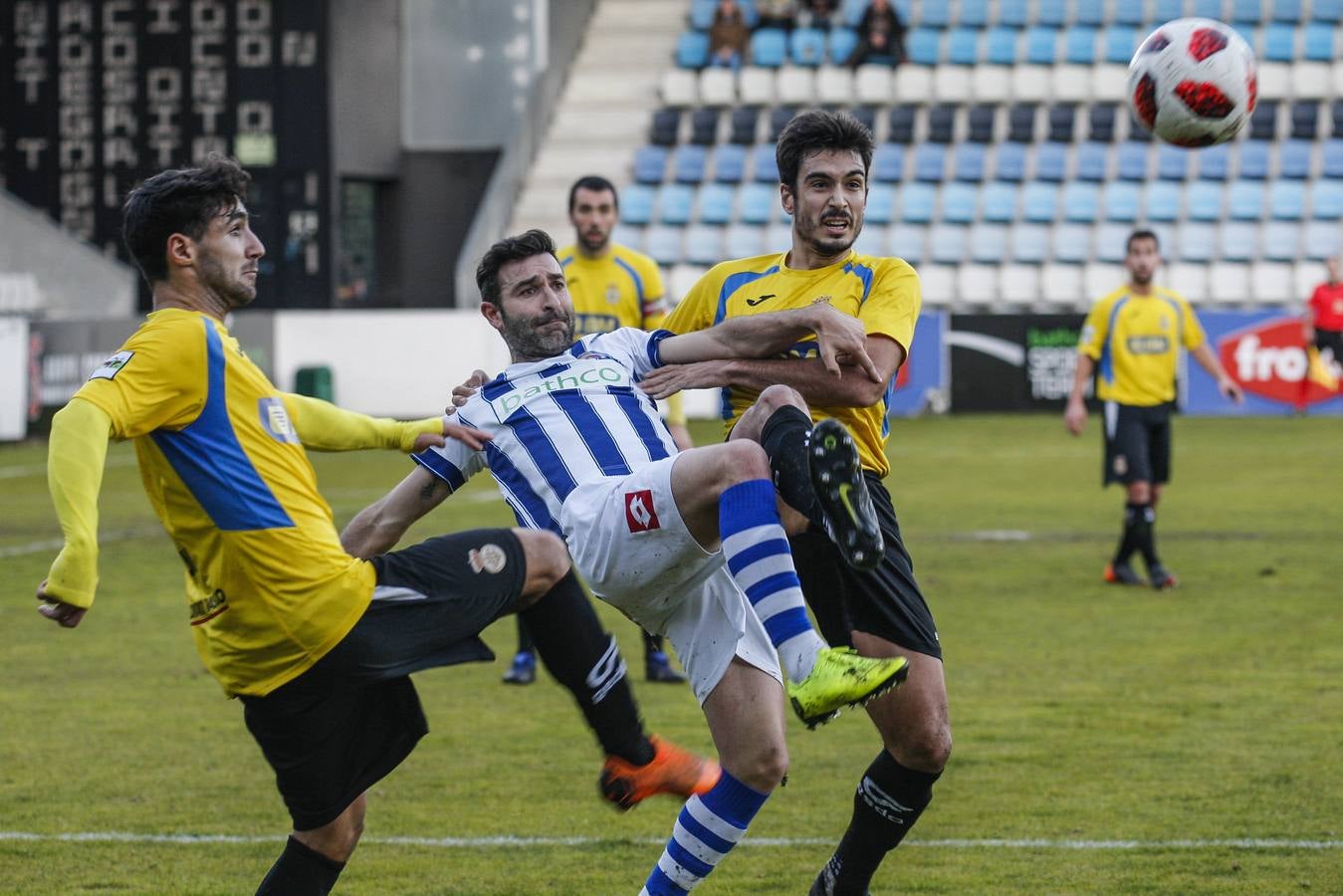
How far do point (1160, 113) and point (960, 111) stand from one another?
23171 mm

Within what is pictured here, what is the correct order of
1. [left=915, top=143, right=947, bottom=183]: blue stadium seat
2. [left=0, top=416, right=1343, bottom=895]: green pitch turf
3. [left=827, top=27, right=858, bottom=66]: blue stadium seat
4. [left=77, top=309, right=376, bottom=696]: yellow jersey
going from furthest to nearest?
[left=827, top=27, right=858, bottom=66]: blue stadium seat → [left=915, top=143, right=947, bottom=183]: blue stadium seat → [left=0, top=416, right=1343, bottom=895]: green pitch turf → [left=77, top=309, right=376, bottom=696]: yellow jersey

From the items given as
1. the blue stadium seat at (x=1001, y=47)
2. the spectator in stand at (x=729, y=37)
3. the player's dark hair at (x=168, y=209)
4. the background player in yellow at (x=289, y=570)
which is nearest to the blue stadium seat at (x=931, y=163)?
the blue stadium seat at (x=1001, y=47)

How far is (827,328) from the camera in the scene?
4711mm

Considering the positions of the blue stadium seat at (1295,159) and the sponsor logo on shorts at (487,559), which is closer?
the sponsor logo on shorts at (487,559)

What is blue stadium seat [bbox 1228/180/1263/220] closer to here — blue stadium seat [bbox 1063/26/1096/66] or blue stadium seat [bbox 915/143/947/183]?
blue stadium seat [bbox 1063/26/1096/66]

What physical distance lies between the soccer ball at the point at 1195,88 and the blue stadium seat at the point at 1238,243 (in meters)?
21.1

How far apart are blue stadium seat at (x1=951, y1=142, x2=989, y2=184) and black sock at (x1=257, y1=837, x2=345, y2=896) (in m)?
24.8

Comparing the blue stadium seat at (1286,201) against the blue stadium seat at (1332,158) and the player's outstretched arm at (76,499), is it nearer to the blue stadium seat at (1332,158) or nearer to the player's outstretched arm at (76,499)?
the blue stadium seat at (1332,158)

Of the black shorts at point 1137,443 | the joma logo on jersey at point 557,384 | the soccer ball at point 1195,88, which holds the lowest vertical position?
the black shorts at point 1137,443

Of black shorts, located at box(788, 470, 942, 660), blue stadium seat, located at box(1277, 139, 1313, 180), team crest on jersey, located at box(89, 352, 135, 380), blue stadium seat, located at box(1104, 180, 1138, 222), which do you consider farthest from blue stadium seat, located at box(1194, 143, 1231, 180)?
team crest on jersey, located at box(89, 352, 135, 380)

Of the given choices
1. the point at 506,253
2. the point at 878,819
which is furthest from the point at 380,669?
the point at 878,819

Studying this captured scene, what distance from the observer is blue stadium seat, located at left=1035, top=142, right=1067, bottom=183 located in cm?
2795

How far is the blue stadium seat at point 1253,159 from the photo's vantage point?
1080 inches

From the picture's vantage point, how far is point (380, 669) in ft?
13.9
